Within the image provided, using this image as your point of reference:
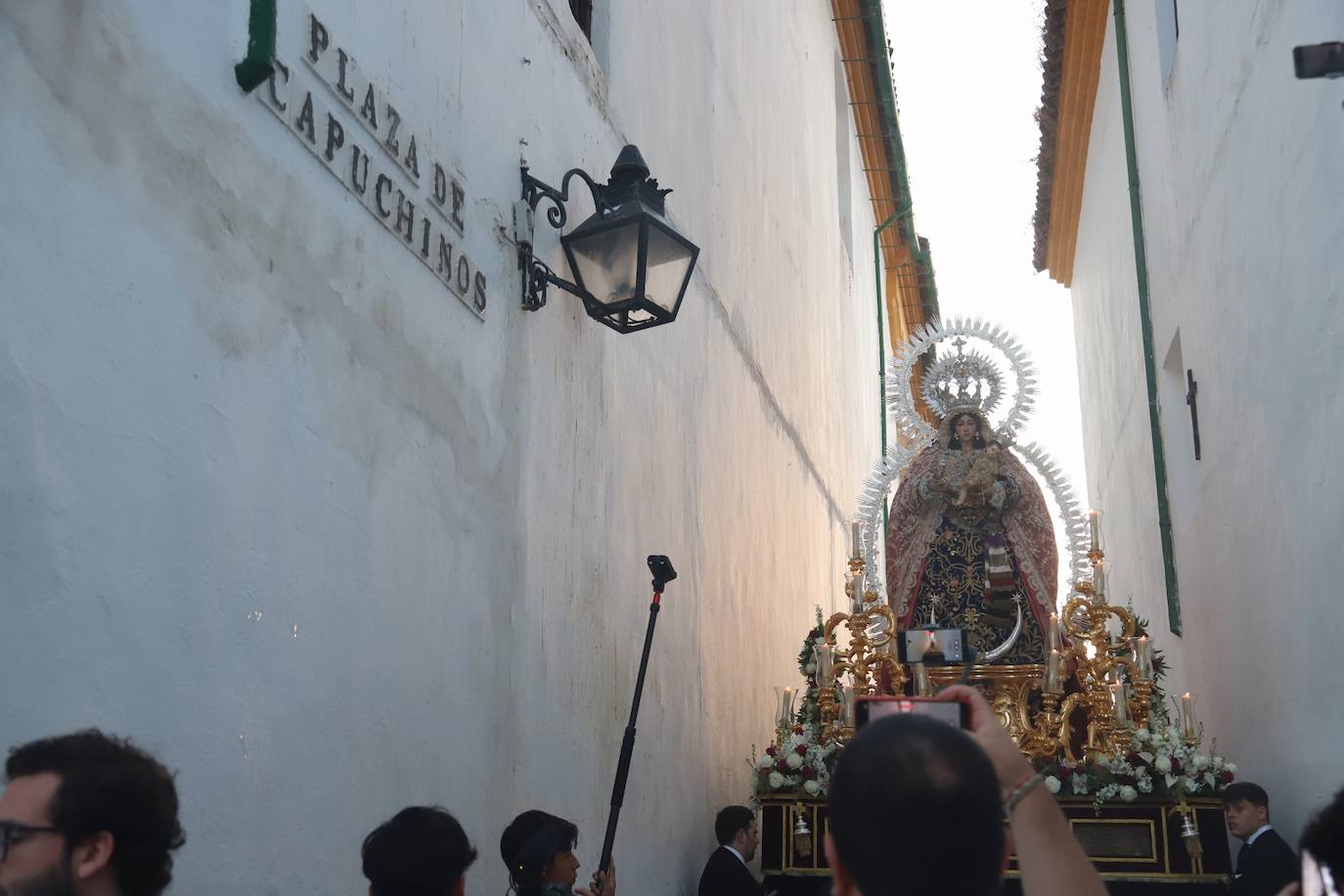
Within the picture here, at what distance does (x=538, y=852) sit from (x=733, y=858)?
3.03m

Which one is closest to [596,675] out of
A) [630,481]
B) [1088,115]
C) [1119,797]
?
[630,481]

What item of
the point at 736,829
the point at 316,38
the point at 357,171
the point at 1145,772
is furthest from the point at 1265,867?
the point at 316,38

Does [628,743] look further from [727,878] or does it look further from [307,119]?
[307,119]

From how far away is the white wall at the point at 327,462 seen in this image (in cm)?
274

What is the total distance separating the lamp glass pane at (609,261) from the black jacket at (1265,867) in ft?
11.2

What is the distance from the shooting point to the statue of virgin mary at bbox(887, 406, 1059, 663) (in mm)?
8266

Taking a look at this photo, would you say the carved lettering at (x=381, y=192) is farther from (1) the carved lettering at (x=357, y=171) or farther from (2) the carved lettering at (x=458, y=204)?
(2) the carved lettering at (x=458, y=204)

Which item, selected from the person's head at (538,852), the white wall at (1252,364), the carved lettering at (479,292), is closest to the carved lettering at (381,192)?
the carved lettering at (479,292)

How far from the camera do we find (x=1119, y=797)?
6.58m

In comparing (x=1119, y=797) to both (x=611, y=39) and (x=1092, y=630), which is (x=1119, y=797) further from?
(x=611, y=39)

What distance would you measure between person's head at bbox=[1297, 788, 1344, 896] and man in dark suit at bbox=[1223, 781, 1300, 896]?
442 cm

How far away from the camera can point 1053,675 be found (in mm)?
7102

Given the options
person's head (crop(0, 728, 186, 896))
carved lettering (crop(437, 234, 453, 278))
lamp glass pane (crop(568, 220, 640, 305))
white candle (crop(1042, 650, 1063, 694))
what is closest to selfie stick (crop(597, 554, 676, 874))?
lamp glass pane (crop(568, 220, 640, 305))

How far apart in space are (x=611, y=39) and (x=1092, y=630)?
377 cm
